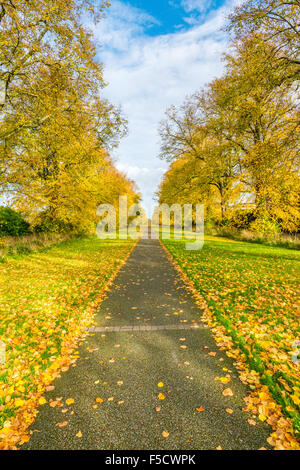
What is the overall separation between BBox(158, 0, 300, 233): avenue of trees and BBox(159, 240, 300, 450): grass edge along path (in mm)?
7196

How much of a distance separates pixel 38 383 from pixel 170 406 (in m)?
2.03

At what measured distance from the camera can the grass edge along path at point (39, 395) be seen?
8.48ft

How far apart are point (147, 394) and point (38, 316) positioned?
11.7 feet

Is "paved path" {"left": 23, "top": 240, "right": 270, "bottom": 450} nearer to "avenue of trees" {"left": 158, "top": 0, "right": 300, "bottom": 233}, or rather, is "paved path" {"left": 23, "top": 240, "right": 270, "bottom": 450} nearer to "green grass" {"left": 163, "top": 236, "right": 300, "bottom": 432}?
"green grass" {"left": 163, "top": 236, "right": 300, "bottom": 432}

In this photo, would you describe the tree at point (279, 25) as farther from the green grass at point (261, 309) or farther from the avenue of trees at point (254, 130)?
the green grass at point (261, 309)

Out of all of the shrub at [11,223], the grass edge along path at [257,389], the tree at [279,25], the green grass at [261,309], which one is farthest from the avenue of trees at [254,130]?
the shrub at [11,223]

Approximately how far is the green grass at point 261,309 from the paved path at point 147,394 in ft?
1.71

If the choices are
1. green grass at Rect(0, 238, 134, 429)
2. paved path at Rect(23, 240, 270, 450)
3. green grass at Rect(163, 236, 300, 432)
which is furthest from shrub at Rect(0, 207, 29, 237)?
paved path at Rect(23, 240, 270, 450)

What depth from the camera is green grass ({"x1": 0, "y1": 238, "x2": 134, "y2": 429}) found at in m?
3.44

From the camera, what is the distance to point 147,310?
238 inches

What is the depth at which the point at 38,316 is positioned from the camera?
5508 millimetres

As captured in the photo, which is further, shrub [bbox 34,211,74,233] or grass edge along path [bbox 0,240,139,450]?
shrub [bbox 34,211,74,233]

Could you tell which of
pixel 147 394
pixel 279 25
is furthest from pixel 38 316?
pixel 279 25

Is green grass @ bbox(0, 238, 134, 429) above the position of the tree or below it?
below
